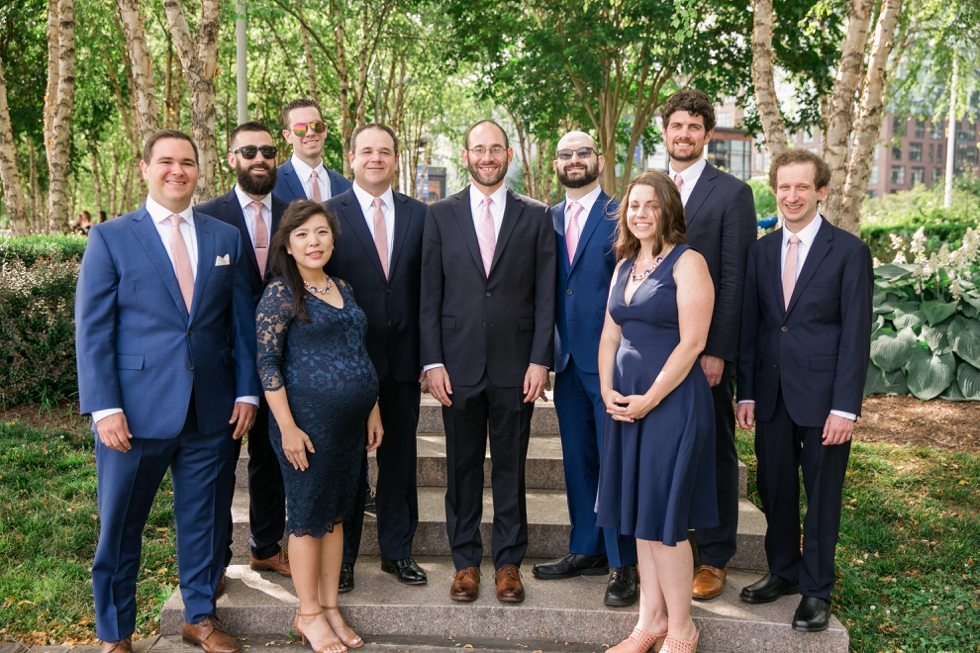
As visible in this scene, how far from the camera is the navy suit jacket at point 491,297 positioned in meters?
4.31

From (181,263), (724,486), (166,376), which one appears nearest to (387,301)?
(181,263)

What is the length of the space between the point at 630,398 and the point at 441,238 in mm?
1369

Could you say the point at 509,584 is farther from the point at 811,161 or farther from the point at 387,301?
the point at 811,161

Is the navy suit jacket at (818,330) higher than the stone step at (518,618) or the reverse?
higher

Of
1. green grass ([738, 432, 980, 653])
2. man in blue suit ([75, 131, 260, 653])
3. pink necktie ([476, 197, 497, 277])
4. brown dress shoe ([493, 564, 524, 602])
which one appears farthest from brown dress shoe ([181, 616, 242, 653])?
green grass ([738, 432, 980, 653])

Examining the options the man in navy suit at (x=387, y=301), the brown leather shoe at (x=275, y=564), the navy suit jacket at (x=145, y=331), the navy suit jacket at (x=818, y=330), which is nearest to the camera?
the navy suit jacket at (x=145, y=331)

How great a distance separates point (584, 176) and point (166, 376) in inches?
94.0

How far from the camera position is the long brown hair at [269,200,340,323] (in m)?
3.87

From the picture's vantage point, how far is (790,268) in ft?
13.6

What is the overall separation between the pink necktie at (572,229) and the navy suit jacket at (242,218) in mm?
1627

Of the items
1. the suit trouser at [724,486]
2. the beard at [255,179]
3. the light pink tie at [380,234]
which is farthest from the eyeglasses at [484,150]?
the suit trouser at [724,486]

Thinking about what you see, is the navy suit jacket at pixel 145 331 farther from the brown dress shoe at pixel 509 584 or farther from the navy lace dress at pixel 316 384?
the brown dress shoe at pixel 509 584

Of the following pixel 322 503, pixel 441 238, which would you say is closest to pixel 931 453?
pixel 441 238

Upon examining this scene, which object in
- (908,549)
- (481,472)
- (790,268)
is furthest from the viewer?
(908,549)
